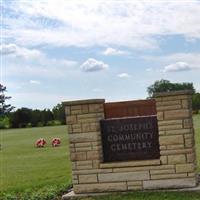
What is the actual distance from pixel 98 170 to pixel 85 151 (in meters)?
0.41

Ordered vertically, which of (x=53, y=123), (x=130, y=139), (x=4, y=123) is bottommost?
(x=130, y=139)

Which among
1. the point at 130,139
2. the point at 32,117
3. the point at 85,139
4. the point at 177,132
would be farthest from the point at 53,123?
the point at 177,132

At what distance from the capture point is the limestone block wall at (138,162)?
10.1 meters

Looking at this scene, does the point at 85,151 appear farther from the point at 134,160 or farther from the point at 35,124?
the point at 35,124

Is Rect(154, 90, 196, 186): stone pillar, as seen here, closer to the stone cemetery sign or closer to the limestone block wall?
the limestone block wall

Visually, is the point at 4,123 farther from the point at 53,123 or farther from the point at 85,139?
the point at 85,139

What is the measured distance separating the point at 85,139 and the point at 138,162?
1.02 meters

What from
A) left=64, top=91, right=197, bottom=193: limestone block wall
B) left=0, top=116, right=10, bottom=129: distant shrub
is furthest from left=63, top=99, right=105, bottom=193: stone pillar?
left=0, top=116, right=10, bottom=129: distant shrub

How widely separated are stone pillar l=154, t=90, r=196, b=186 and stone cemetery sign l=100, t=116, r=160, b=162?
27 cm

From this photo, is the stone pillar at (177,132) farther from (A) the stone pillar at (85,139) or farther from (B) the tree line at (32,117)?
(B) the tree line at (32,117)

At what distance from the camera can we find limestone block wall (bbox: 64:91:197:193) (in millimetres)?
10109

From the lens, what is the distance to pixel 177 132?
10.1 meters

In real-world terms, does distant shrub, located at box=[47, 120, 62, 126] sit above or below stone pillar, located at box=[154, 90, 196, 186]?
above

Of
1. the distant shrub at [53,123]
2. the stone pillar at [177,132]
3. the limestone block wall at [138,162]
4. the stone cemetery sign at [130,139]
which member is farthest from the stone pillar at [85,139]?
the distant shrub at [53,123]
